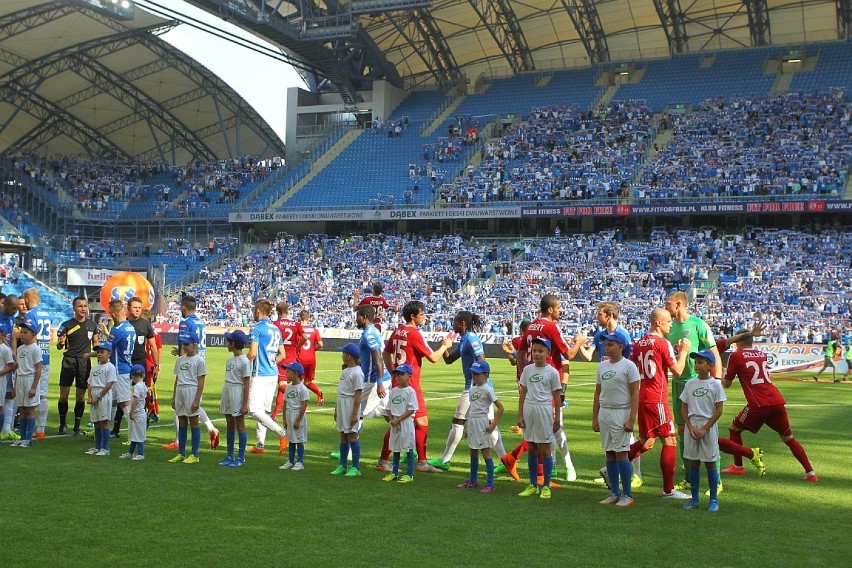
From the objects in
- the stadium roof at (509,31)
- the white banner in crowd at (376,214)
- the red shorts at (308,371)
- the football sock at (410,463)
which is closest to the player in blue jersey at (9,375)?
the red shorts at (308,371)

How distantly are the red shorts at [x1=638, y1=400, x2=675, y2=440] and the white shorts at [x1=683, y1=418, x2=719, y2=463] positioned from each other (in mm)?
374

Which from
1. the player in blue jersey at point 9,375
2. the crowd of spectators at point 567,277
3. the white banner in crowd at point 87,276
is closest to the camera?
the player in blue jersey at point 9,375

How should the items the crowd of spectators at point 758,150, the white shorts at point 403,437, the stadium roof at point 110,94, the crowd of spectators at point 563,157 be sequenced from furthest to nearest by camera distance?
the stadium roof at point 110,94, the crowd of spectators at point 563,157, the crowd of spectators at point 758,150, the white shorts at point 403,437

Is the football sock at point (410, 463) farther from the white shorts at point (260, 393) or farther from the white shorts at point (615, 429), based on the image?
the white shorts at point (260, 393)

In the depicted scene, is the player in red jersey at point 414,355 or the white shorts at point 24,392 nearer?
the player in red jersey at point 414,355

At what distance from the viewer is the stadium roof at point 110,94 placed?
5022 centimetres

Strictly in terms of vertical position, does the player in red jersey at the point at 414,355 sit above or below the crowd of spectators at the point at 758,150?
below

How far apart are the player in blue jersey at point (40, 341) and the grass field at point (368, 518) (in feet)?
2.90

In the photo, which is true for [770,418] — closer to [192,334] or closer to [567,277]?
[192,334]

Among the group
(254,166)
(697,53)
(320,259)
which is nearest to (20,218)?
(254,166)

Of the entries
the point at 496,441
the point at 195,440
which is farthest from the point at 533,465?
the point at 195,440

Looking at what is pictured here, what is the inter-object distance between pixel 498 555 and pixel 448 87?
55.9 m

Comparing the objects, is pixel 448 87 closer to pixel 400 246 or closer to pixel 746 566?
pixel 400 246

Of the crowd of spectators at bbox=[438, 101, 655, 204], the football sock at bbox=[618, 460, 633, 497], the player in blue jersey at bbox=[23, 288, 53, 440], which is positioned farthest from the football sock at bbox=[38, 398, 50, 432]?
the crowd of spectators at bbox=[438, 101, 655, 204]
